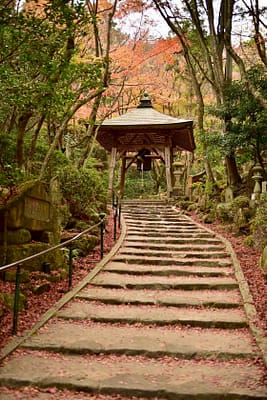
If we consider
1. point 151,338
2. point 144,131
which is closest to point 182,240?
point 151,338

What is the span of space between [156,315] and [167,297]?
2.37ft

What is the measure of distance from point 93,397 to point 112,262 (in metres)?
4.27

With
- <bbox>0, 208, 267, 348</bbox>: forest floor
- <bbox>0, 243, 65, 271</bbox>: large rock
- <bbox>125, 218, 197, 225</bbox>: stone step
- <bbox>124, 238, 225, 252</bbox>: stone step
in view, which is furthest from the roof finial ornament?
<bbox>0, 243, 65, 271</bbox>: large rock

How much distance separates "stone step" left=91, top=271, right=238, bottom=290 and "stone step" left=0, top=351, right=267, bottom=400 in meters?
2.28

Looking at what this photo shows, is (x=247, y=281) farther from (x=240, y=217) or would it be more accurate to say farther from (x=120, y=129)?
(x=120, y=129)

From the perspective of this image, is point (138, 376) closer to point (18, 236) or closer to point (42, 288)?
point (42, 288)

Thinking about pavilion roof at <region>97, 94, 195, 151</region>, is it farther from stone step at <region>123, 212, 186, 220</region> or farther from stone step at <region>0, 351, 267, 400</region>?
stone step at <region>0, 351, 267, 400</region>

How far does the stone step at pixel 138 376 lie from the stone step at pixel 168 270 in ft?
9.84

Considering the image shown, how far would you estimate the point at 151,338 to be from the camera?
4.30 metres

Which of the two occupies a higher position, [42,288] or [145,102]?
[145,102]

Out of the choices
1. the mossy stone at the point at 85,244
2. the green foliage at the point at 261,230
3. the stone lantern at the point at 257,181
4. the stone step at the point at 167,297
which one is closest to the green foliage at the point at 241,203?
the stone lantern at the point at 257,181

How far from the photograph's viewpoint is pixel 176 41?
1609 cm

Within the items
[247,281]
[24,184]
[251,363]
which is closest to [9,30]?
[24,184]

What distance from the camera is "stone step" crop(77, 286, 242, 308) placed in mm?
5402
